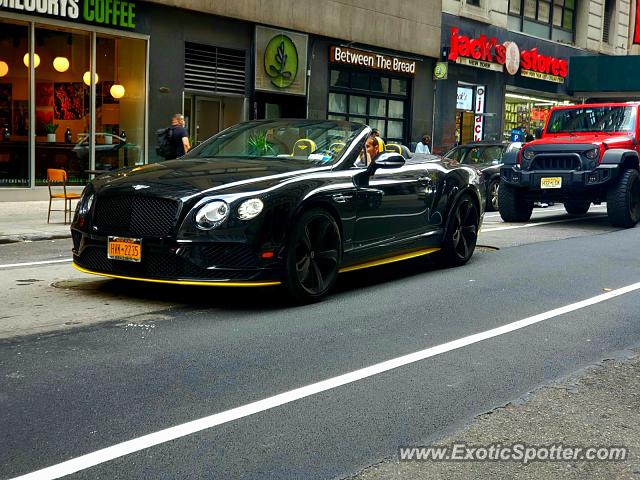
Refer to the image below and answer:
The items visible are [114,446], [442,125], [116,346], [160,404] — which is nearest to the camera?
[114,446]

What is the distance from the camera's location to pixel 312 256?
7516mm

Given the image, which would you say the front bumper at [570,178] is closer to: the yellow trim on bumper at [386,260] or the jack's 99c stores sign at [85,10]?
the yellow trim on bumper at [386,260]

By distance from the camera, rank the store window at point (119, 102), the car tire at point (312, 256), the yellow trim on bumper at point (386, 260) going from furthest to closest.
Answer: the store window at point (119, 102), the yellow trim on bumper at point (386, 260), the car tire at point (312, 256)

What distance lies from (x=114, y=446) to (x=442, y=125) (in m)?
27.5

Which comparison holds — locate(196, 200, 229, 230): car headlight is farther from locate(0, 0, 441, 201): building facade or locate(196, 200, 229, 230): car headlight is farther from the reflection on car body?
the reflection on car body

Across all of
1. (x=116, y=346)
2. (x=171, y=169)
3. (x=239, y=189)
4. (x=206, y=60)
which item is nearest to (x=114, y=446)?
(x=116, y=346)

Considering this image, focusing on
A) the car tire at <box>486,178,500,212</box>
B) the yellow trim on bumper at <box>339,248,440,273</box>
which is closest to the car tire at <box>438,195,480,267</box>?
the yellow trim on bumper at <box>339,248,440,273</box>

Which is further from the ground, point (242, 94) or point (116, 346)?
point (242, 94)

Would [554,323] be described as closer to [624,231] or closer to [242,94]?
[624,231]

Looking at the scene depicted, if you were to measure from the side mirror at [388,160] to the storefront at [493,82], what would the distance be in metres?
20.8

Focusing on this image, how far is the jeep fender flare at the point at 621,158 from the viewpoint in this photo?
15.3m

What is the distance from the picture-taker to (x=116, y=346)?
5.89m

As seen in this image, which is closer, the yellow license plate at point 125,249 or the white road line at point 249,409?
the white road line at point 249,409

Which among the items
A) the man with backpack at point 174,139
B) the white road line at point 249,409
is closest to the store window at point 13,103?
the man with backpack at point 174,139
